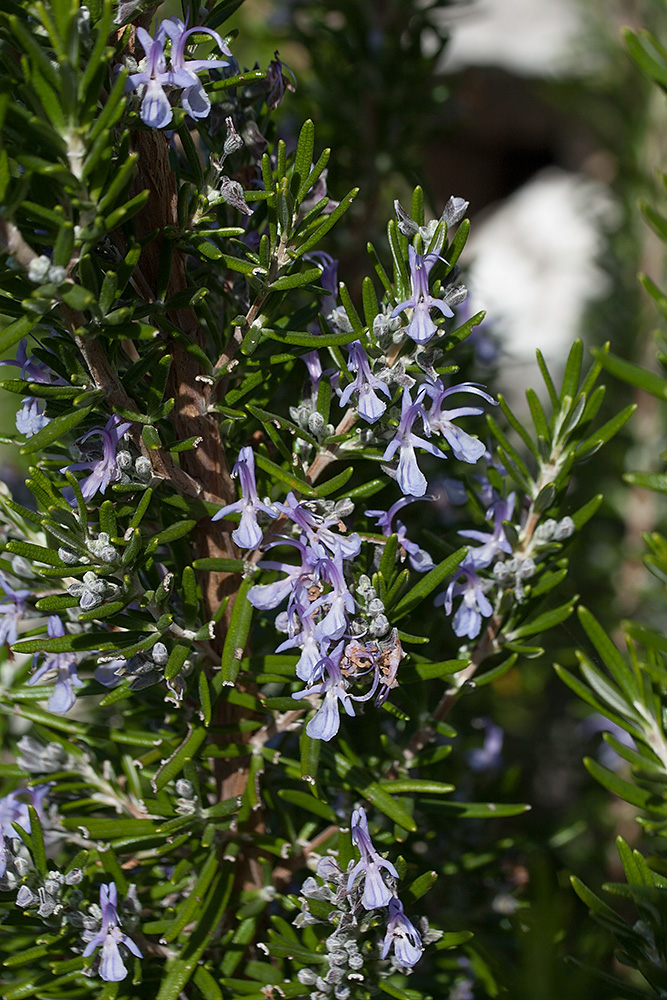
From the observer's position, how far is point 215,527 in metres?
0.82

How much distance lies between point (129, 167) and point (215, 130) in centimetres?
23

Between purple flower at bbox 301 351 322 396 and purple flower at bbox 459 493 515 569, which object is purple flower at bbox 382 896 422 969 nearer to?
purple flower at bbox 459 493 515 569

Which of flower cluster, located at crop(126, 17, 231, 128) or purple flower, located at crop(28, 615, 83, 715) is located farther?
purple flower, located at crop(28, 615, 83, 715)

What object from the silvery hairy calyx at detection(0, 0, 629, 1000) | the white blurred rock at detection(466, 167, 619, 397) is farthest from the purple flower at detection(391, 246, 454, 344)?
Answer: the white blurred rock at detection(466, 167, 619, 397)

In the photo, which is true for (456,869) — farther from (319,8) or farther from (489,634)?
(319,8)

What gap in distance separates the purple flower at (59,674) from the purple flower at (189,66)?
1.53ft

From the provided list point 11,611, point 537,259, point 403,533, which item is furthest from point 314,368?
point 537,259

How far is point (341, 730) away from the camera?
0.89m

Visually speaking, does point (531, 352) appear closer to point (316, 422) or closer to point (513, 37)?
point (513, 37)

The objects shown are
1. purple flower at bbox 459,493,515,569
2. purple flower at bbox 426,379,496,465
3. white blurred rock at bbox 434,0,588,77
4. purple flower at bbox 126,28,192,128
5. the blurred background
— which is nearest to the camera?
purple flower at bbox 126,28,192,128

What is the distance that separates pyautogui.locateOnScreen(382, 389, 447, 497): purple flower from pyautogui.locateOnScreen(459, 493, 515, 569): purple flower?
15 cm

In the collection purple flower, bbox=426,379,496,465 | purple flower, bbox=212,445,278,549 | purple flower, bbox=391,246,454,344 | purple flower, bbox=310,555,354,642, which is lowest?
purple flower, bbox=310,555,354,642

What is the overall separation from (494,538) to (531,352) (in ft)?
8.08

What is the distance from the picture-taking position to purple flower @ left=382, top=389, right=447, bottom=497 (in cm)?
69
